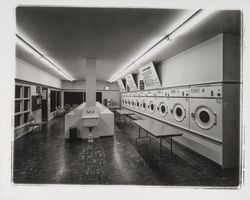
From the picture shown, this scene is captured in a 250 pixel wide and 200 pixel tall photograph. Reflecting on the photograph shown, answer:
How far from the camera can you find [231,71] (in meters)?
2.82

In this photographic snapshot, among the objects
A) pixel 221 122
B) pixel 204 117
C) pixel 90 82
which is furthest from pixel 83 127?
pixel 221 122

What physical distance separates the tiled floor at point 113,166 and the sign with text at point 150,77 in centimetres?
243

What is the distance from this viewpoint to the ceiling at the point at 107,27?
216 centimetres

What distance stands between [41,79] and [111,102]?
21.4 ft

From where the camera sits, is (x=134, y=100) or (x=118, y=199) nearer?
(x=118, y=199)

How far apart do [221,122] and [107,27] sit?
2.83m

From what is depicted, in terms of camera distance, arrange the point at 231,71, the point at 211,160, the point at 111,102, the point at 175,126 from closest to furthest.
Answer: the point at 231,71 < the point at 211,160 < the point at 175,126 < the point at 111,102

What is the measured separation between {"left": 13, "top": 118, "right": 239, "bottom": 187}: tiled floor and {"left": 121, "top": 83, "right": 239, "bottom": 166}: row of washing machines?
13.4 inches

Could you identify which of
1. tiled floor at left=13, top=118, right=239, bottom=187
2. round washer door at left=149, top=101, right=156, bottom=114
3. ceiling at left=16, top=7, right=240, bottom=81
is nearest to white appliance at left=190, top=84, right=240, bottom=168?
tiled floor at left=13, top=118, right=239, bottom=187

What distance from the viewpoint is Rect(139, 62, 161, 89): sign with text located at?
5441mm

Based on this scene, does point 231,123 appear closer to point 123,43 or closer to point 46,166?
point 123,43

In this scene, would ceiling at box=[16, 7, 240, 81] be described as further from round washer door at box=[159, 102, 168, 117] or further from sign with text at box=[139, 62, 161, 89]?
round washer door at box=[159, 102, 168, 117]

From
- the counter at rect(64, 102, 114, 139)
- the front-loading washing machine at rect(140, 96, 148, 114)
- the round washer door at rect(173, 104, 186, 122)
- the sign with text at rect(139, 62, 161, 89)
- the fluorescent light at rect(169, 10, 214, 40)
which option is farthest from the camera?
the front-loading washing machine at rect(140, 96, 148, 114)

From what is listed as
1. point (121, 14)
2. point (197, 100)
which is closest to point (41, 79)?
point (121, 14)
